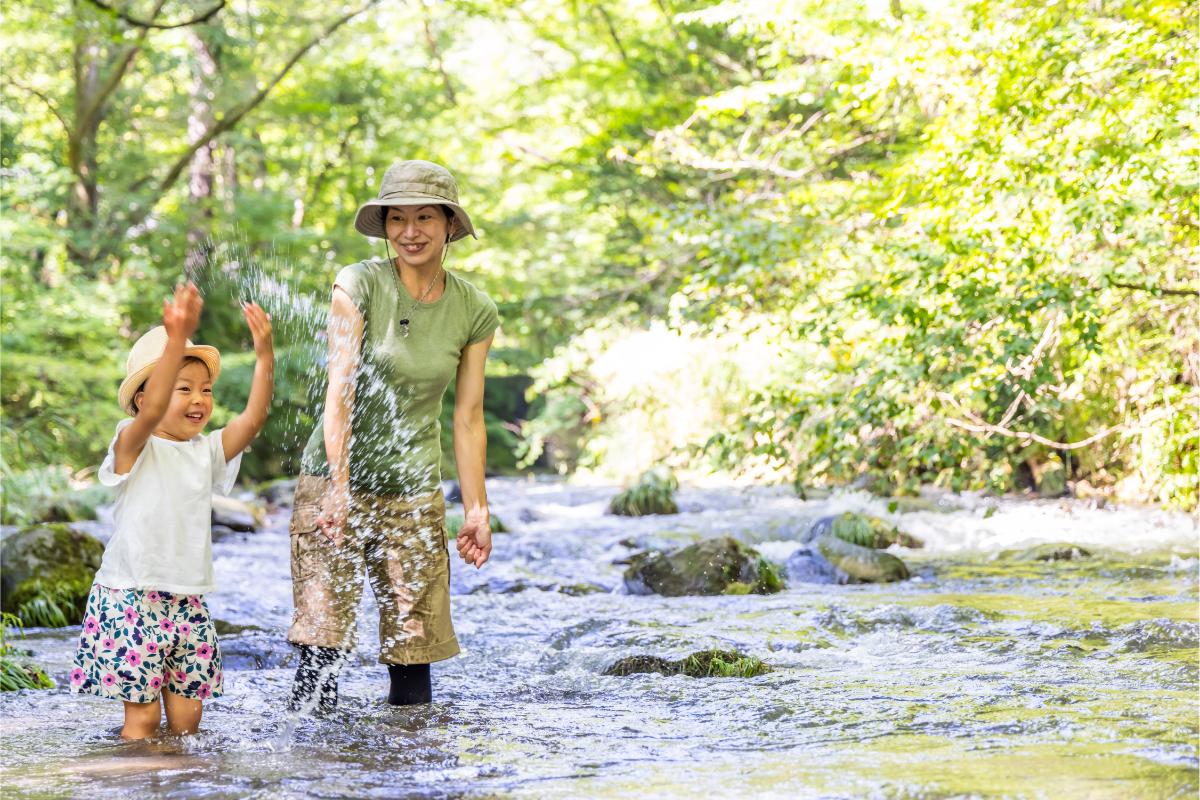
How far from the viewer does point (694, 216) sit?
10.4 metres

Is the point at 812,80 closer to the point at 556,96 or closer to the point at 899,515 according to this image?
the point at 899,515

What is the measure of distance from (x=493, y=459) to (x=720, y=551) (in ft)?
63.0

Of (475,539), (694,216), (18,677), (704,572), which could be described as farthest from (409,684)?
(694,216)

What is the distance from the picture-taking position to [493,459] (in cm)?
2705

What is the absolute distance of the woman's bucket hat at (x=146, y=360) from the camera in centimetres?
384

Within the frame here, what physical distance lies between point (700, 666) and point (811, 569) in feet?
12.1

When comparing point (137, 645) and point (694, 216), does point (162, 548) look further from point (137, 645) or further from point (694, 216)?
point (694, 216)

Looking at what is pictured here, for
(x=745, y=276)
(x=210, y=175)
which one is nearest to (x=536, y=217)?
(x=210, y=175)

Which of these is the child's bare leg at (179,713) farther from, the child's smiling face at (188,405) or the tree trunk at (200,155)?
the tree trunk at (200,155)

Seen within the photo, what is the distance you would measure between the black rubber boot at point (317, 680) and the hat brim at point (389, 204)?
1419mm

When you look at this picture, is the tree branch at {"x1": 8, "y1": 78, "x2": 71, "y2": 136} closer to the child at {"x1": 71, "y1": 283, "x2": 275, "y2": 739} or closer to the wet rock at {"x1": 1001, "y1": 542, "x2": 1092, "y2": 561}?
the wet rock at {"x1": 1001, "y1": 542, "x2": 1092, "y2": 561}

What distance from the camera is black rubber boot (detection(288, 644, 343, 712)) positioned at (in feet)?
13.5

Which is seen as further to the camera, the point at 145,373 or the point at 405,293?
the point at 405,293

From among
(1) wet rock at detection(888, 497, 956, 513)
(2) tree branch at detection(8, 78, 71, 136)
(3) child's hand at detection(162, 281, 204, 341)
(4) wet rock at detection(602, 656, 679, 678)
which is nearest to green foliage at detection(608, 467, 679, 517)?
(1) wet rock at detection(888, 497, 956, 513)
